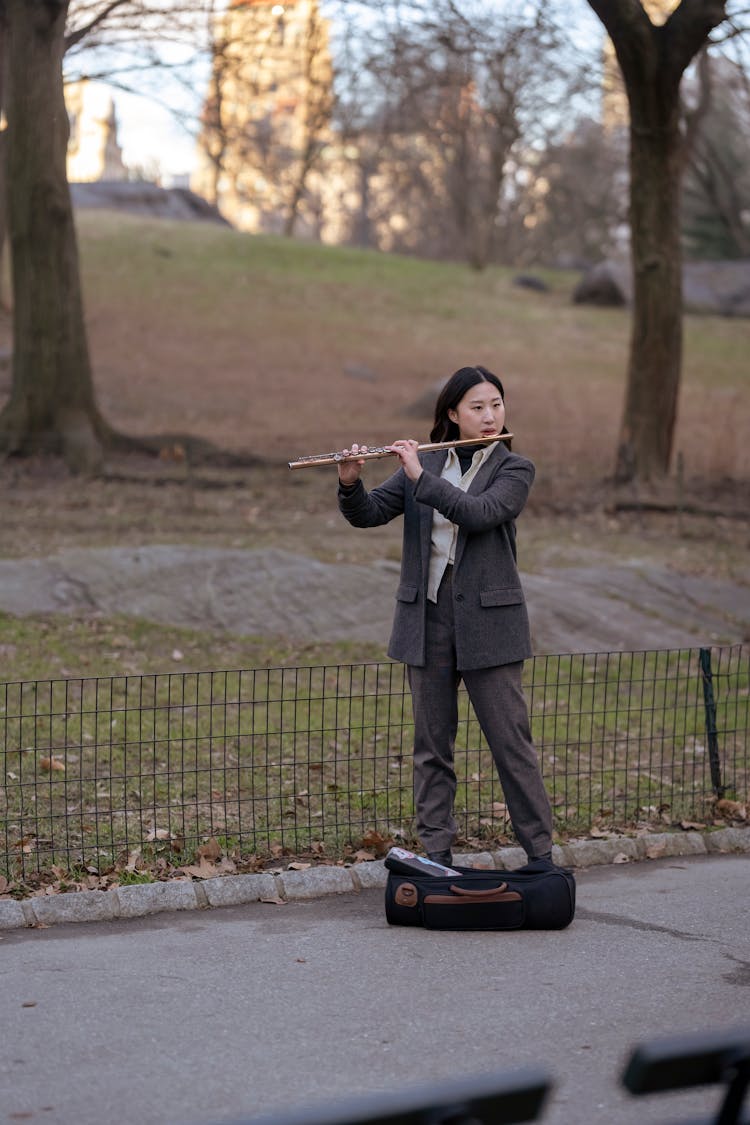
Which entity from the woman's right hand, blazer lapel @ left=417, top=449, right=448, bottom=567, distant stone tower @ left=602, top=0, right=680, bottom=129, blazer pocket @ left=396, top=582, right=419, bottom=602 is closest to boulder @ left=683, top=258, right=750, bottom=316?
distant stone tower @ left=602, top=0, right=680, bottom=129

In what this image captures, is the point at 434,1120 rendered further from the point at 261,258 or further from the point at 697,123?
the point at 261,258

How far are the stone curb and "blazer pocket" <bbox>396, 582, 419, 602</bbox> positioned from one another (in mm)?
1243

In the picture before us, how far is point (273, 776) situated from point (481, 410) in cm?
266

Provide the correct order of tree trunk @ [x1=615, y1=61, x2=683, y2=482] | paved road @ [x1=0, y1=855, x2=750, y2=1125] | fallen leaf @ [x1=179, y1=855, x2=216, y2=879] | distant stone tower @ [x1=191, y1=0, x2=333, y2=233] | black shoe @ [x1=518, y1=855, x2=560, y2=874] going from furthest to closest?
distant stone tower @ [x1=191, y1=0, x2=333, y2=233] < tree trunk @ [x1=615, y1=61, x2=683, y2=482] < fallen leaf @ [x1=179, y1=855, x2=216, y2=879] < black shoe @ [x1=518, y1=855, x2=560, y2=874] < paved road @ [x1=0, y1=855, x2=750, y2=1125]

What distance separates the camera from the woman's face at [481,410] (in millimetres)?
5574

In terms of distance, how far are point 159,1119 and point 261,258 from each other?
133 ft

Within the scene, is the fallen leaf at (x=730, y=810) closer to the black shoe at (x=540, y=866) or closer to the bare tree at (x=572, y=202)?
the black shoe at (x=540, y=866)

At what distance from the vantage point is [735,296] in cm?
4031

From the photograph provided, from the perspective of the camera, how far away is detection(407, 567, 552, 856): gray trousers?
5.54m

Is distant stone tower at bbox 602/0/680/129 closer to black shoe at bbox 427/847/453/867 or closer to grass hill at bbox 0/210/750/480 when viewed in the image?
→ grass hill at bbox 0/210/750/480

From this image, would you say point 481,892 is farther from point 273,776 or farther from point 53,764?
point 53,764

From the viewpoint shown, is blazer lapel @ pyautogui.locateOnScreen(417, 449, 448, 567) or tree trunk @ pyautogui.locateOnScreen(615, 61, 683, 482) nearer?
blazer lapel @ pyautogui.locateOnScreen(417, 449, 448, 567)

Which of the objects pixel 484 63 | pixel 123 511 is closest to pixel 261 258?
pixel 484 63

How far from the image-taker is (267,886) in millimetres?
5828
